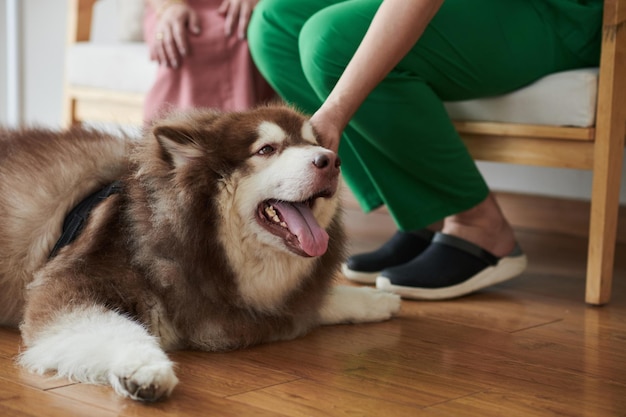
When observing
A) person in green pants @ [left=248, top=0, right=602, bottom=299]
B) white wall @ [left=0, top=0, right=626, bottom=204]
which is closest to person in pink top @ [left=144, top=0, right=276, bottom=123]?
person in green pants @ [left=248, top=0, right=602, bottom=299]

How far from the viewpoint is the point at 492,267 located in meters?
2.01

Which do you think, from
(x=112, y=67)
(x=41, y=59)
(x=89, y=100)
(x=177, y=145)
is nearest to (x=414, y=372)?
(x=177, y=145)

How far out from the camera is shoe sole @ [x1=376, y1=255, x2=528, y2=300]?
1934 millimetres

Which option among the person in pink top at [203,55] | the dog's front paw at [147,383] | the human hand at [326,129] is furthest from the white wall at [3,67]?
the dog's front paw at [147,383]

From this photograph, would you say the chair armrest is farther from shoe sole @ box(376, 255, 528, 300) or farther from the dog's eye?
the dog's eye

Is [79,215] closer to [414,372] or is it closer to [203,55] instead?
[414,372]

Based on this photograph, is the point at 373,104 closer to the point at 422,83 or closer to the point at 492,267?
the point at 422,83

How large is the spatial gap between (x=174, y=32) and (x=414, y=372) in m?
1.38

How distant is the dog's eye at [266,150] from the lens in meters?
1.43

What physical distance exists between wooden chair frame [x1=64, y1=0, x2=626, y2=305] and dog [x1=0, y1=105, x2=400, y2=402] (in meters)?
0.68

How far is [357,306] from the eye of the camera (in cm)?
171

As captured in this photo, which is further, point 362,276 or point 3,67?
point 3,67

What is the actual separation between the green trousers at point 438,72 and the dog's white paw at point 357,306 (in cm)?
31

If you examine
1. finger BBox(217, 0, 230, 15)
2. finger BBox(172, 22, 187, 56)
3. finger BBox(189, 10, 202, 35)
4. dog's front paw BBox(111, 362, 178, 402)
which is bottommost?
dog's front paw BBox(111, 362, 178, 402)
